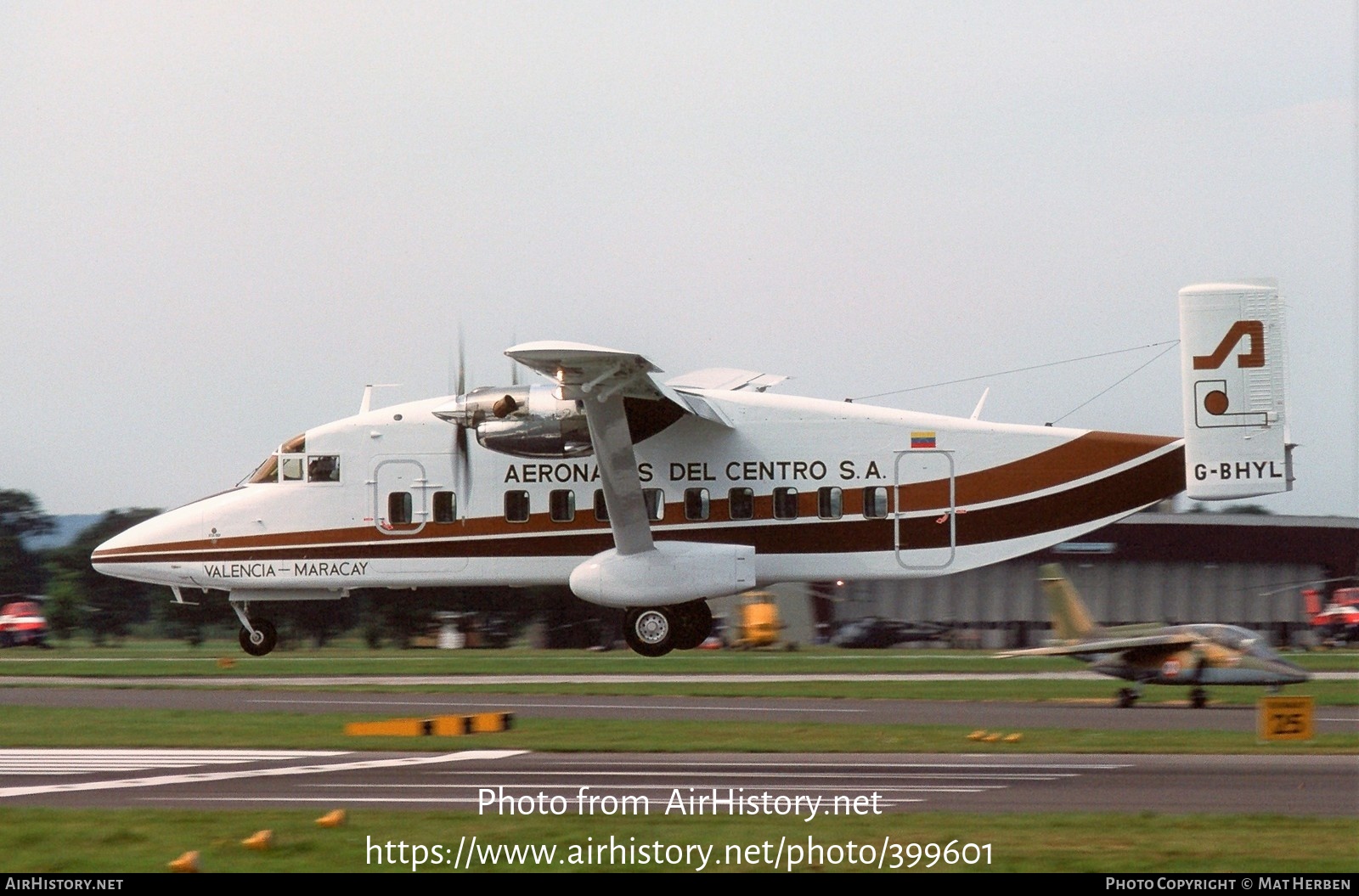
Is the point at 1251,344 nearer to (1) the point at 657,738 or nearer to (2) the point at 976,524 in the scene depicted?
(2) the point at 976,524

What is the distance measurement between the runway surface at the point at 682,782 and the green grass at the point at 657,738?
827 millimetres

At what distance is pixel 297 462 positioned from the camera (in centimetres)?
2730

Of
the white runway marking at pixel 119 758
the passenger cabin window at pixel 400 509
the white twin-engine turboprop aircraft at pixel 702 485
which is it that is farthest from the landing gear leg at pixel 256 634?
the white runway marking at pixel 119 758

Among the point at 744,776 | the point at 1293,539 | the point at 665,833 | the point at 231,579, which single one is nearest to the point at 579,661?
the point at 231,579

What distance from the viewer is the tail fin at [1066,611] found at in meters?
29.9

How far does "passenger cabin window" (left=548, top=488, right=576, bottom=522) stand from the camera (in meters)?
26.0

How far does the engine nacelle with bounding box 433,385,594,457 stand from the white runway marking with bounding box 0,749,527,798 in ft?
18.4

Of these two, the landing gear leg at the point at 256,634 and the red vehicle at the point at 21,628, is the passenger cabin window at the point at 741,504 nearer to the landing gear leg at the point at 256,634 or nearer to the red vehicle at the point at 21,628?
the landing gear leg at the point at 256,634

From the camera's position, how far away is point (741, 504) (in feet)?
84.1

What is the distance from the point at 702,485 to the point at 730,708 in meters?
3.94

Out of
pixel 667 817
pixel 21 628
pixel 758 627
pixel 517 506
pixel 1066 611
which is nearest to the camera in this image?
pixel 667 817

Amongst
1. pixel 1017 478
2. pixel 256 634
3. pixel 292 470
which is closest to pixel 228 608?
pixel 256 634

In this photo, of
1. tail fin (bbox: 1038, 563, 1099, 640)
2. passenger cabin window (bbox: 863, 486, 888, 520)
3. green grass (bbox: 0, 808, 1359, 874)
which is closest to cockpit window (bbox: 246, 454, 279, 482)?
passenger cabin window (bbox: 863, 486, 888, 520)

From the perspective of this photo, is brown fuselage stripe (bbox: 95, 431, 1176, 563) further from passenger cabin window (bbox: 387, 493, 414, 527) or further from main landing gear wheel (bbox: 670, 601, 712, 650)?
passenger cabin window (bbox: 387, 493, 414, 527)
